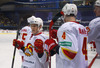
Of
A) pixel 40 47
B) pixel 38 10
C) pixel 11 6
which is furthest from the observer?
pixel 11 6

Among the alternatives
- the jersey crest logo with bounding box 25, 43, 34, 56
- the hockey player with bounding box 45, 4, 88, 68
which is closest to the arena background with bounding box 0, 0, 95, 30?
the jersey crest logo with bounding box 25, 43, 34, 56

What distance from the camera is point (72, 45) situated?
37.1 inches

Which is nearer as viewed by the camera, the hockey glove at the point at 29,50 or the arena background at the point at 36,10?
the hockey glove at the point at 29,50

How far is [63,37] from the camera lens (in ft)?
3.20

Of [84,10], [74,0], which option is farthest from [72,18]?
[84,10]

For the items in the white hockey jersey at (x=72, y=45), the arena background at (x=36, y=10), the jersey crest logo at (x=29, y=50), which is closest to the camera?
the white hockey jersey at (x=72, y=45)

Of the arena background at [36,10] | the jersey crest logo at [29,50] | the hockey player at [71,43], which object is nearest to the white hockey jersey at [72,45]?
the hockey player at [71,43]

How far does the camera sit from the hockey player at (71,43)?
95 cm

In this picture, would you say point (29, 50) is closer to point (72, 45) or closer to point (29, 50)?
point (29, 50)

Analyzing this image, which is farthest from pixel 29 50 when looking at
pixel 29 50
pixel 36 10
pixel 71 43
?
pixel 36 10

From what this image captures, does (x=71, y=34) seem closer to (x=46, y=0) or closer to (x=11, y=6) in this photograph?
(x=46, y=0)

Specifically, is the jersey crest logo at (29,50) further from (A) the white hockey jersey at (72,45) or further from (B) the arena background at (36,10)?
(B) the arena background at (36,10)

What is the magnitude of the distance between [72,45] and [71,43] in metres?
0.01

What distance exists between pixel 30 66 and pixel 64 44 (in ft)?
2.13
